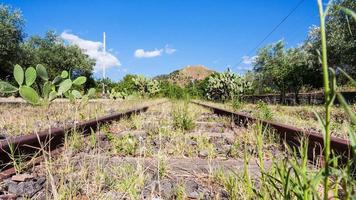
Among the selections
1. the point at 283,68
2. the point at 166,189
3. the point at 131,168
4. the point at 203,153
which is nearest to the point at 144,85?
the point at 283,68

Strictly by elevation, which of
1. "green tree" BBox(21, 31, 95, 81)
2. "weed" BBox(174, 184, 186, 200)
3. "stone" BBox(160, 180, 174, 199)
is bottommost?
"stone" BBox(160, 180, 174, 199)

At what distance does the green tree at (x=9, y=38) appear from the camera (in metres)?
27.5

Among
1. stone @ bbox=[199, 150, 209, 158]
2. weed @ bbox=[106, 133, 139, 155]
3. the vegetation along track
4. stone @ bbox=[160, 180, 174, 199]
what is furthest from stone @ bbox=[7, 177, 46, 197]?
stone @ bbox=[199, 150, 209, 158]

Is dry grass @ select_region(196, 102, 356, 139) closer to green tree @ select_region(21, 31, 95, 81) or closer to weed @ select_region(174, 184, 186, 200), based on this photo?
weed @ select_region(174, 184, 186, 200)

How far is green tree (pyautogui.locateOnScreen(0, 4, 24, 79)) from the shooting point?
27500 mm

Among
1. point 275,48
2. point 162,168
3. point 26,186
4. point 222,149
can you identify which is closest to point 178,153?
point 222,149

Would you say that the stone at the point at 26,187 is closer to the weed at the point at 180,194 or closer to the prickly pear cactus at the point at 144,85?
the weed at the point at 180,194

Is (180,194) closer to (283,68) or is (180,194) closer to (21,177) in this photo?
(21,177)

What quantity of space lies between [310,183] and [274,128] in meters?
4.41

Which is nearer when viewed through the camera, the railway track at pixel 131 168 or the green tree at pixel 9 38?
the railway track at pixel 131 168

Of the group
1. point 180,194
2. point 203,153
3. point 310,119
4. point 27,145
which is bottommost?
point 310,119

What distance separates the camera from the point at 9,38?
28109 millimetres

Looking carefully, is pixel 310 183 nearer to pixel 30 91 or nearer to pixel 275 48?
pixel 30 91

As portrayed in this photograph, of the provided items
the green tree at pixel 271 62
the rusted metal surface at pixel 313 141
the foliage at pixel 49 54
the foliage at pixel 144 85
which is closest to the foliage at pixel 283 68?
the green tree at pixel 271 62
